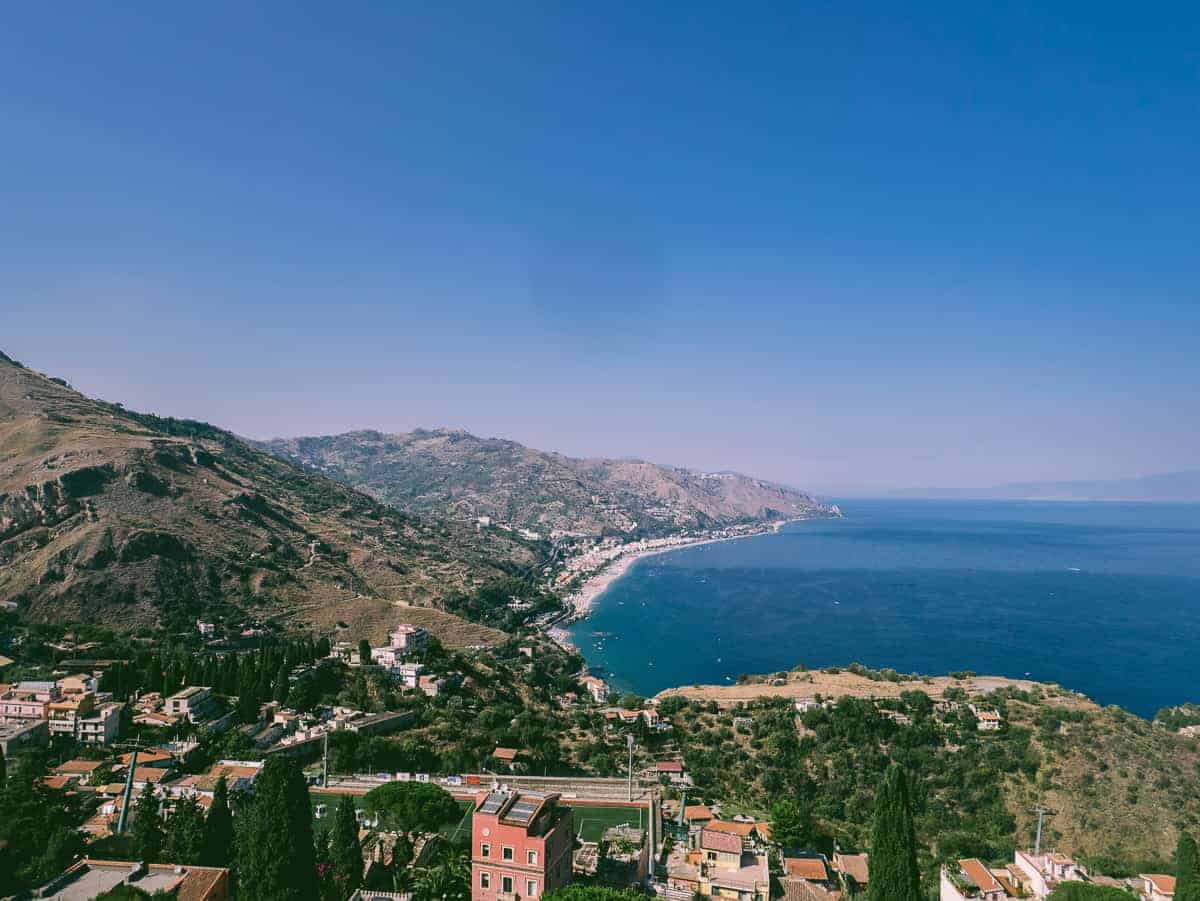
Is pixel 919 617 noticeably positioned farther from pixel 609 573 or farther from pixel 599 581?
pixel 609 573

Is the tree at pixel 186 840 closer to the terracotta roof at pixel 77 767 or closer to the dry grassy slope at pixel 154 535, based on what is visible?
the terracotta roof at pixel 77 767

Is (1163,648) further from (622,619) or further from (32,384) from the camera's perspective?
(32,384)

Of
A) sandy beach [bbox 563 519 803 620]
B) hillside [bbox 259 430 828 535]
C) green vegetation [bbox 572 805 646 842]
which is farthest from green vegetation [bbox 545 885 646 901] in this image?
hillside [bbox 259 430 828 535]

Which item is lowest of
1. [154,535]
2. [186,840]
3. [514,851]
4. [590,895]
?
[186,840]

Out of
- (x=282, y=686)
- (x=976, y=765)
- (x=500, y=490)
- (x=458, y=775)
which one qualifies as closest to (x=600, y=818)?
(x=458, y=775)

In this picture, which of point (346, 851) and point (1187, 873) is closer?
point (1187, 873)

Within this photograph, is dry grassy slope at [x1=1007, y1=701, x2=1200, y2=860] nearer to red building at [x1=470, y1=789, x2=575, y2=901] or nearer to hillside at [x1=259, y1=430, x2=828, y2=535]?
red building at [x1=470, y1=789, x2=575, y2=901]
